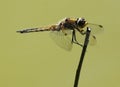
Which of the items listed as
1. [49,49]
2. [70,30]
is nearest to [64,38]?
[70,30]

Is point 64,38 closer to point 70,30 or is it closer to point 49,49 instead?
point 70,30

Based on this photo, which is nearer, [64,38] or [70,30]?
[70,30]

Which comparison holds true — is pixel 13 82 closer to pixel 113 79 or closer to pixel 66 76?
pixel 66 76

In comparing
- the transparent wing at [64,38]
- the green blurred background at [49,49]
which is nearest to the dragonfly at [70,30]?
the transparent wing at [64,38]

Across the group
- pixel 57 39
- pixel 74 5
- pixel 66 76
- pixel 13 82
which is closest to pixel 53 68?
pixel 66 76

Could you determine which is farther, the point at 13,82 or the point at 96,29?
the point at 13,82

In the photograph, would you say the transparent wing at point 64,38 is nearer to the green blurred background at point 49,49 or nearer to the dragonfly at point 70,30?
the dragonfly at point 70,30

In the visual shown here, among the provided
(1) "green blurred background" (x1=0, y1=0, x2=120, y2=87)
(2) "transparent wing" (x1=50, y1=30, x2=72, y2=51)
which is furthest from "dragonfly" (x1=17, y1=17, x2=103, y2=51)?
(1) "green blurred background" (x1=0, y1=0, x2=120, y2=87)

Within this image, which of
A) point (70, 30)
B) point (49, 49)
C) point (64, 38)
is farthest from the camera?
point (49, 49)
